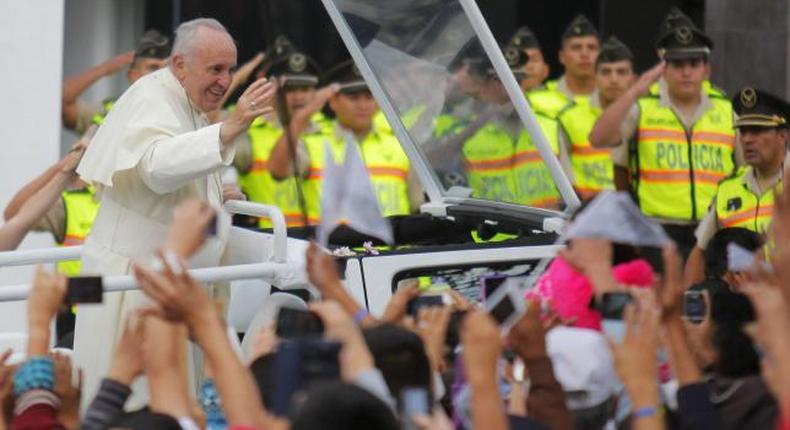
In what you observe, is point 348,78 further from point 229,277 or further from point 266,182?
point 229,277

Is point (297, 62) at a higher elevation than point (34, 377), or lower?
higher

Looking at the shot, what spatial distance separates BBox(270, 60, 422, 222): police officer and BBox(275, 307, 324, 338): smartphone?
493 cm

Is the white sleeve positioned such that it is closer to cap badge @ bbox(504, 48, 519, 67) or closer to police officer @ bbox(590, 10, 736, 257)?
police officer @ bbox(590, 10, 736, 257)

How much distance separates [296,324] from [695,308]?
935 mm

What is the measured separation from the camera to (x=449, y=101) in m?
7.00

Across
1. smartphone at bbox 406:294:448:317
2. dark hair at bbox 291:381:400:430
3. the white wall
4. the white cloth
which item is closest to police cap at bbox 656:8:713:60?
the white wall

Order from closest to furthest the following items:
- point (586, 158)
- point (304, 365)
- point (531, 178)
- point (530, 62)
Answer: point (304, 365)
point (531, 178)
point (586, 158)
point (530, 62)

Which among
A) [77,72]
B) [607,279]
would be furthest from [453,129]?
[77,72]

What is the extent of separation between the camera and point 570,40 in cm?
1158

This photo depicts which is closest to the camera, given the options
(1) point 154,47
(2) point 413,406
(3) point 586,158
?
(2) point 413,406

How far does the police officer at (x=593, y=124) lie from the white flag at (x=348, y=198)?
470 centimetres

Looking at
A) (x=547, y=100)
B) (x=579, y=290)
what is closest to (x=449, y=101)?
(x=579, y=290)

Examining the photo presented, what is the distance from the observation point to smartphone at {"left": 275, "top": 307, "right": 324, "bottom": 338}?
15.1ft

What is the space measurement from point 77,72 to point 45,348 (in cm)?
821
